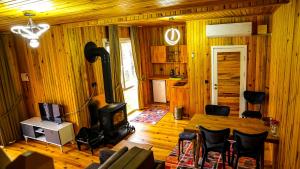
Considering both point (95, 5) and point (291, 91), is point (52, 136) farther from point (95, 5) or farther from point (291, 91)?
point (291, 91)

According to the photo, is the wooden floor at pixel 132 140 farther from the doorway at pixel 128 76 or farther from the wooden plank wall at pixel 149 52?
the wooden plank wall at pixel 149 52

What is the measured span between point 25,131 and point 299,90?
19.0 ft

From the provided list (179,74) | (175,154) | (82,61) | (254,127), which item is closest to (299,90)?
(254,127)

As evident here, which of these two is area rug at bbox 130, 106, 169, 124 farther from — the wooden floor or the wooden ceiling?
the wooden ceiling

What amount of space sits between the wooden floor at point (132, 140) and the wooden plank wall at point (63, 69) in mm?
687

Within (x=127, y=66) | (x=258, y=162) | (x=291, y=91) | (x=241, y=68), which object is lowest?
(x=258, y=162)

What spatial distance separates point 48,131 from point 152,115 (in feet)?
10.1

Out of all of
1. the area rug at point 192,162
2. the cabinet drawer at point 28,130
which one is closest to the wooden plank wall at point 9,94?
the cabinet drawer at point 28,130

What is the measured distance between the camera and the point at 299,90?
234 centimetres

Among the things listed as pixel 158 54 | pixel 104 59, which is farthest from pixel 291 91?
pixel 158 54

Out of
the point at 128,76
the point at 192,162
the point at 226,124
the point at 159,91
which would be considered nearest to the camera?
the point at 226,124

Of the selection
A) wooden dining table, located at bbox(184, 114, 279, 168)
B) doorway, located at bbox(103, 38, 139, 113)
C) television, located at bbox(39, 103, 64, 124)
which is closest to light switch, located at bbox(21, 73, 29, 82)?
television, located at bbox(39, 103, 64, 124)

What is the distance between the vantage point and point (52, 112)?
5352mm

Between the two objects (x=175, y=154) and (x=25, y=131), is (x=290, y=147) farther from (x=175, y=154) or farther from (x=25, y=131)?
(x=25, y=131)
